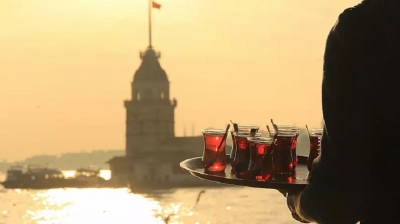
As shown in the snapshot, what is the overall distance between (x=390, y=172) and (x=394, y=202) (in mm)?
38

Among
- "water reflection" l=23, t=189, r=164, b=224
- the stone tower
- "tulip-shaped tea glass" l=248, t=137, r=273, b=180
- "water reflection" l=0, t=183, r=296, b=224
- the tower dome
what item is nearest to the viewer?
"tulip-shaped tea glass" l=248, t=137, r=273, b=180

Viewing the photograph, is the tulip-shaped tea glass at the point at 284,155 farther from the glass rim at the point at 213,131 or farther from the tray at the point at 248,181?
the glass rim at the point at 213,131

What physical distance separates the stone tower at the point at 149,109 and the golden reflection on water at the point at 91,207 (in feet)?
8.36

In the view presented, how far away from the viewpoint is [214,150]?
1.47 m

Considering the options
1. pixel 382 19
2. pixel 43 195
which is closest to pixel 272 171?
pixel 382 19

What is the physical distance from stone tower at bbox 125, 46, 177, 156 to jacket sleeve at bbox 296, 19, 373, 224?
30.9 m

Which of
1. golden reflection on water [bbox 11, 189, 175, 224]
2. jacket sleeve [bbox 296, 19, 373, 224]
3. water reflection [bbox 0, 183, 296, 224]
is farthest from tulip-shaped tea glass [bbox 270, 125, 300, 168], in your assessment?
golden reflection on water [bbox 11, 189, 175, 224]

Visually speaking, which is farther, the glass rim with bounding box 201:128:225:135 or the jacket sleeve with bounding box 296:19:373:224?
the glass rim with bounding box 201:128:225:135

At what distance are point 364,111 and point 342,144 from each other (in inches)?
2.0

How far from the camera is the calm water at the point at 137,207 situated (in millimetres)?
26031

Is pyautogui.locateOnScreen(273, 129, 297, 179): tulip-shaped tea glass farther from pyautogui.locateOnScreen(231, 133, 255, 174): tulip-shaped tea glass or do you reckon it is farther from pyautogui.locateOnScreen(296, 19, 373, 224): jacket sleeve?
→ pyautogui.locateOnScreen(296, 19, 373, 224): jacket sleeve

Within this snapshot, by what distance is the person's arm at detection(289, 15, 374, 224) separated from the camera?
3.24 feet

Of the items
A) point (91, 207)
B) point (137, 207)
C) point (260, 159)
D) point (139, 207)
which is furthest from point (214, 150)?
point (91, 207)

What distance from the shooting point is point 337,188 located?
40.1 inches
